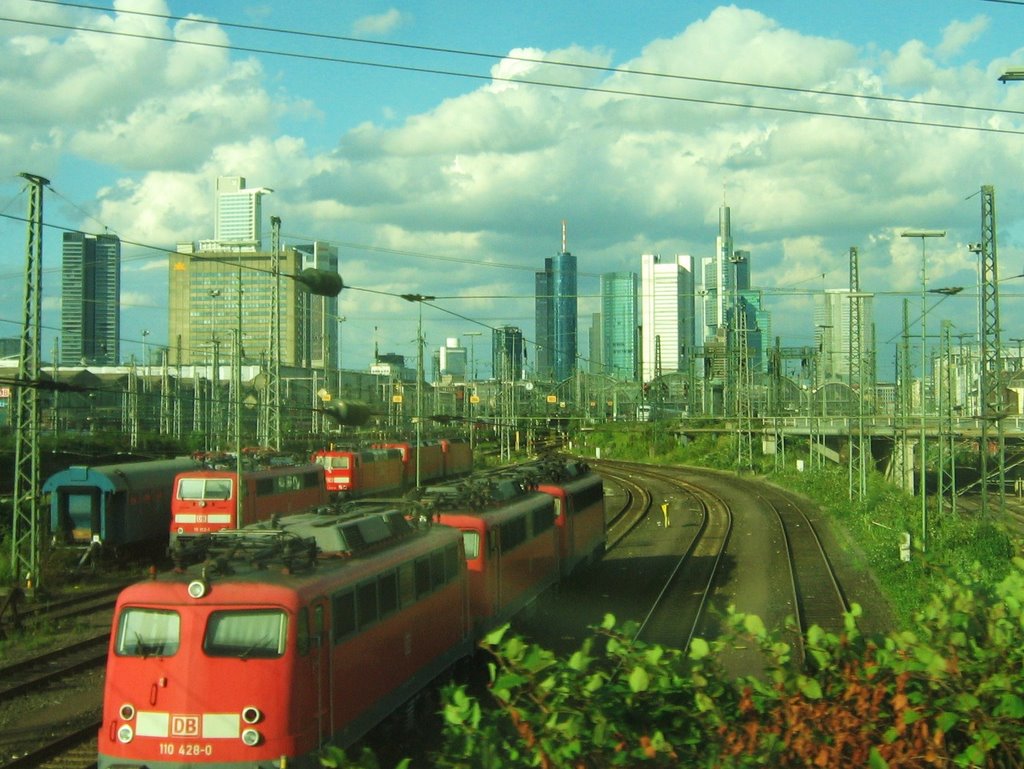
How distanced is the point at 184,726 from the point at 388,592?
2.91 metres

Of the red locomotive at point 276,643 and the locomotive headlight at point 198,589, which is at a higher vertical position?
the locomotive headlight at point 198,589

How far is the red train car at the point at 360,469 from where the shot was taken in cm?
3453

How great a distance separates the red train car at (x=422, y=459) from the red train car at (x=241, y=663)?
96.8ft

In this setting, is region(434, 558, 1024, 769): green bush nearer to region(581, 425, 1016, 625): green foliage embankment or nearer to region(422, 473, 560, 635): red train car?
region(581, 425, 1016, 625): green foliage embankment

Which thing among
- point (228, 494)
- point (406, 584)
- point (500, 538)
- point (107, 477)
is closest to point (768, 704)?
point (406, 584)

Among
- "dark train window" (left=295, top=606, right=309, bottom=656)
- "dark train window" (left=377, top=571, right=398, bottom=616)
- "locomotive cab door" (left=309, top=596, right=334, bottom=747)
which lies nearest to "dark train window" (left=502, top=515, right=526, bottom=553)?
"dark train window" (left=377, top=571, right=398, bottom=616)

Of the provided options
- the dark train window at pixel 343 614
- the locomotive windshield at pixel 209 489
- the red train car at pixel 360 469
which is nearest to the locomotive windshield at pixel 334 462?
the red train car at pixel 360 469

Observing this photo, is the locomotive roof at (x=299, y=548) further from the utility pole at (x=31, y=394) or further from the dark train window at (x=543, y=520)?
the utility pole at (x=31, y=394)

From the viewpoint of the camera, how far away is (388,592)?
1101 centimetres

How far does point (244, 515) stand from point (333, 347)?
138 metres

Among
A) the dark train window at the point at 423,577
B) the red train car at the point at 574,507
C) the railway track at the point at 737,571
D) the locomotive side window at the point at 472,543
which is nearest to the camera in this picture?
the dark train window at the point at 423,577

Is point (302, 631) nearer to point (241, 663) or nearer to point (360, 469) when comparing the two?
point (241, 663)

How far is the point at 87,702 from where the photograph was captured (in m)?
13.8

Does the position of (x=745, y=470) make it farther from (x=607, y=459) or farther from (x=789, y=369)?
(x=789, y=369)
